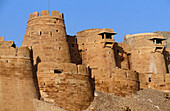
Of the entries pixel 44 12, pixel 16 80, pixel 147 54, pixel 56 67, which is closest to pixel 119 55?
pixel 147 54

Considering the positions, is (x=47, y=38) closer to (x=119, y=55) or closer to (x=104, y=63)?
(x=104, y=63)

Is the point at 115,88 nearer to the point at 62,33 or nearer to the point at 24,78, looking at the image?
the point at 62,33

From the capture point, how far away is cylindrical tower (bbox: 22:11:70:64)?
→ 4356 cm

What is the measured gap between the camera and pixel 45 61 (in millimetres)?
43062

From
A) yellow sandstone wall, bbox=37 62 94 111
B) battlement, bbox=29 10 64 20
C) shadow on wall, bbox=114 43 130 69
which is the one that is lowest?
yellow sandstone wall, bbox=37 62 94 111

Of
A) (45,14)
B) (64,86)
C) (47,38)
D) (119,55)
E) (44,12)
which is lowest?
(64,86)

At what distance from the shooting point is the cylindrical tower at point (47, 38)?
43562 mm

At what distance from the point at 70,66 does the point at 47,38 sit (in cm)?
496

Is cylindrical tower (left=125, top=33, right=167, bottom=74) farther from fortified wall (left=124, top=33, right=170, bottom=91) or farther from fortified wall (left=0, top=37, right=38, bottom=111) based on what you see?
fortified wall (left=0, top=37, right=38, bottom=111)

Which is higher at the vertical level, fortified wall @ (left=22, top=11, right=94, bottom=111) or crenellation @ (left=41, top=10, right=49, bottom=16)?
crenellation @ (left=41, top=10, right=49, bottom=16)

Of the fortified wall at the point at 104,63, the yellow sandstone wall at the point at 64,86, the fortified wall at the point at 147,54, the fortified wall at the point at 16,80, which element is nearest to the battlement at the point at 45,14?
the fortified wall at the point at 104,63

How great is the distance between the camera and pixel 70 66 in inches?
1601

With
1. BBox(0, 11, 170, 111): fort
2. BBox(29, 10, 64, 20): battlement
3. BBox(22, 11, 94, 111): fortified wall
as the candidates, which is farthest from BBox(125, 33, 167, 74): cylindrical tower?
BBox(29, 10, 64, 20): battlement

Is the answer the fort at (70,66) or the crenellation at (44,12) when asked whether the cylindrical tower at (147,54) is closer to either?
the fort at (70,66)
